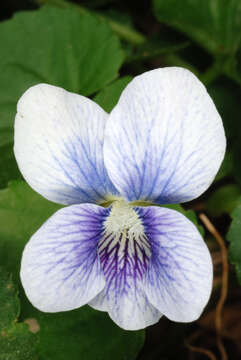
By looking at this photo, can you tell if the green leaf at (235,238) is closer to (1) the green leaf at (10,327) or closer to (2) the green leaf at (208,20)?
(1) the green leaf at (10,327)

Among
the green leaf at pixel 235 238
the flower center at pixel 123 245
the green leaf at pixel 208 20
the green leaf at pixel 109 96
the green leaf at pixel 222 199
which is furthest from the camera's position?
the green leaf at pixel 208 20

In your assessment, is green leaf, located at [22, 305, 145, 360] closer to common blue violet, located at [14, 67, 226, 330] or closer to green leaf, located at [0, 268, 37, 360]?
green leaf, located at [0, 268, 37, 360]

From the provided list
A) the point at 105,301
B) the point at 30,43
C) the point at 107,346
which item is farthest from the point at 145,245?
the point at 30,43

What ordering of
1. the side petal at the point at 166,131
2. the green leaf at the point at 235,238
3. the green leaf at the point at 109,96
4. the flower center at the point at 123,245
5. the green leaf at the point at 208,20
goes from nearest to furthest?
the side petal at the point at 166,131, the flower center at the point at 123,245, the green leaf at the point at 235,238, the green leaf at the point at 109,96, the green leaf at the point at 208,20

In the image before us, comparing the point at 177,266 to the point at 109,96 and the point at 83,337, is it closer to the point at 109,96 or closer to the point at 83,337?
the point at 83,337

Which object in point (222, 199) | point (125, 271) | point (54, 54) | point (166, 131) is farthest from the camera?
point (222, 199)

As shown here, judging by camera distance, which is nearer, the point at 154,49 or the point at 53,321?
the point at 53,321

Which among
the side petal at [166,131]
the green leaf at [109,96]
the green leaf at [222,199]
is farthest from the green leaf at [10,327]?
the green leaf at [222,199]

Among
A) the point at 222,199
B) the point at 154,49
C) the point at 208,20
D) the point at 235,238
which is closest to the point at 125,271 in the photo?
the point at 235,238
